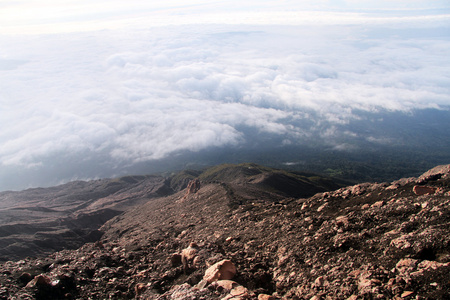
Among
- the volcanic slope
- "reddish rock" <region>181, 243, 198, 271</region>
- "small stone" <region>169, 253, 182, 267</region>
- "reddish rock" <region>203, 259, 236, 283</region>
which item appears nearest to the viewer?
"reddish rock" <region>203, 259, 236, 283</region>

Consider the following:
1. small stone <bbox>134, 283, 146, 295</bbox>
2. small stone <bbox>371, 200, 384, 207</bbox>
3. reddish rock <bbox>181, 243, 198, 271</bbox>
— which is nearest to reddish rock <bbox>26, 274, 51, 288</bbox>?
small stone <bbox>134, 283, 146, 295</bbox>

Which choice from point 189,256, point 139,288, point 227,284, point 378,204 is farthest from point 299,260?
point 139,288

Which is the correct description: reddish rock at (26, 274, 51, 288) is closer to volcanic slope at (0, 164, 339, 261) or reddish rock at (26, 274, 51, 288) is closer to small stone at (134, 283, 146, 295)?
small stone at (134, 283, 146, 295)

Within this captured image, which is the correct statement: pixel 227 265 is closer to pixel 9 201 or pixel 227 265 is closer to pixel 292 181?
pixel 292 181

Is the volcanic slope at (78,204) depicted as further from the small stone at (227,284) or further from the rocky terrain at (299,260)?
the small stone at (227,284)

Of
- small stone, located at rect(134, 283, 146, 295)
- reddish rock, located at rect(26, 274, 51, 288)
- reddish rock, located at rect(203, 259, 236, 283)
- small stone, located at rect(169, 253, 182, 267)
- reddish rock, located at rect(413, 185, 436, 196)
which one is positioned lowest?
small stone, located at rect(169, 253, 182, 267)

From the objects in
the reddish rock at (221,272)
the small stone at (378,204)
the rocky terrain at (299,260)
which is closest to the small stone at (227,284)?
the rocky terrain at (299,260)

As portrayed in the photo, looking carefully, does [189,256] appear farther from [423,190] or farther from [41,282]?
[423,190]

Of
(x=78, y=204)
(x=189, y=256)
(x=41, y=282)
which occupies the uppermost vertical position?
(x=189, y=256)
